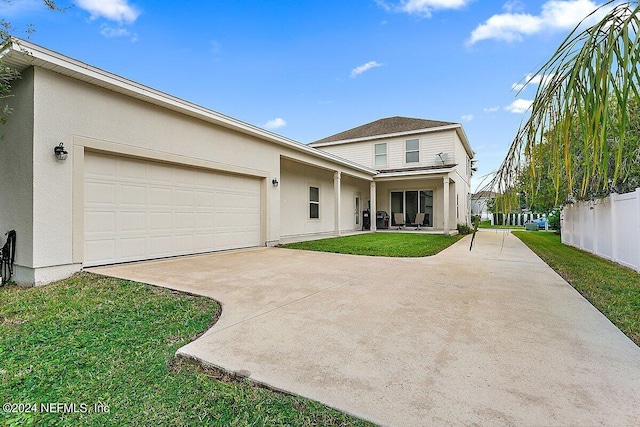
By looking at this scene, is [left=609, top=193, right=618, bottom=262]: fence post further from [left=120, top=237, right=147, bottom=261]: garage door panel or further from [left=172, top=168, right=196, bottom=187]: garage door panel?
[left=120, top=237, right=147, bottom=261]: garage door panel

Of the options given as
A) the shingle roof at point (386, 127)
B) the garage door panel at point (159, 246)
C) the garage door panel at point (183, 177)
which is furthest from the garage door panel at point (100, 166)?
the shingle roof at point (386, 127)

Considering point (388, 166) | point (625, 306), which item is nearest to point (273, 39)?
point (388, 166)

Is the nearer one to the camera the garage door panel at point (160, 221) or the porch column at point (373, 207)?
the garage door panel at point (160, 221)

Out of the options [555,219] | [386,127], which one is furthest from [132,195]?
[555,219]

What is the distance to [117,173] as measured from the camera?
624cm

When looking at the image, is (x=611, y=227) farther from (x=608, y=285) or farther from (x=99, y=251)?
(x=99, y=251)

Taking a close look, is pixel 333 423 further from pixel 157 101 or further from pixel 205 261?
pixel 157 101

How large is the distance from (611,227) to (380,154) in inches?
476

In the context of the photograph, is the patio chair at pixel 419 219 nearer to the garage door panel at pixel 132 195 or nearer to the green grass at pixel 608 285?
the green grass at pixel 608 285

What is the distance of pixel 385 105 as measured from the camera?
21.4 m

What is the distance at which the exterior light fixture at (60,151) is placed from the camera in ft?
17.0

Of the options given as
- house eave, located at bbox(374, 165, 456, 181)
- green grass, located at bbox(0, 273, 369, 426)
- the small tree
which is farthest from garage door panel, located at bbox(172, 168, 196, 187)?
house eave, located at bbox(374, 165, 456, 181)

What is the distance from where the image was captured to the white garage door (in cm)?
593

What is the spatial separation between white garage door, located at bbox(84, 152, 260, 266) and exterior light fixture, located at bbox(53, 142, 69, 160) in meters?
0.49
